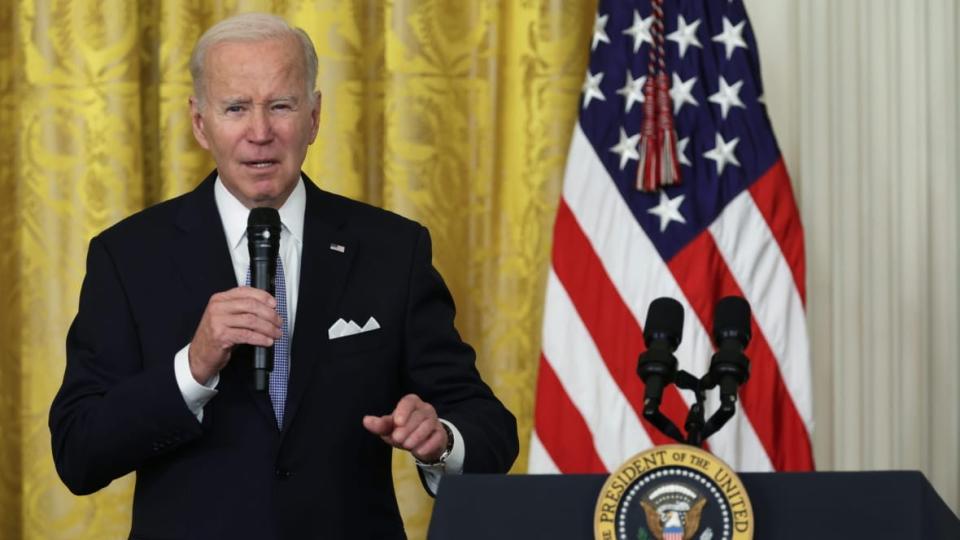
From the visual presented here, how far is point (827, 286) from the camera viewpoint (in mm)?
4723

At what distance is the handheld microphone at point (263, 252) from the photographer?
236 cm

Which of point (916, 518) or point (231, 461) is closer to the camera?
point (916, 518)

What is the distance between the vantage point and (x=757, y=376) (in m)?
4.21

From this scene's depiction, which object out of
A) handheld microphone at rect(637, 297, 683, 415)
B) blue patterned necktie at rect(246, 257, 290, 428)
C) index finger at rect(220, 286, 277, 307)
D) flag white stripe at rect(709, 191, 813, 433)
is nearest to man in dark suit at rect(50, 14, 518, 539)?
blue patterned necktie at rect(246, 257, 290, 428)

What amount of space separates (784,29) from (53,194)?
97.2 inches

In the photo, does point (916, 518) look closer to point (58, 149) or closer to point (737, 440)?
point (737, 440)

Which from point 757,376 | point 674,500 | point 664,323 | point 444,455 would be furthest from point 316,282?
point 757,376

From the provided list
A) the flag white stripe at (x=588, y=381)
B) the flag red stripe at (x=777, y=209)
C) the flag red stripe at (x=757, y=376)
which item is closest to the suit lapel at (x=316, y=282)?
the flag white stripe at (x=588, y=381)

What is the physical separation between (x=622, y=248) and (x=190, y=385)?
6.90 feet

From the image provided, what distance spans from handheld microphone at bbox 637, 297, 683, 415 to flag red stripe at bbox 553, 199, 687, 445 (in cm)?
210

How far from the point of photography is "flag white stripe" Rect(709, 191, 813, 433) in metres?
4.21

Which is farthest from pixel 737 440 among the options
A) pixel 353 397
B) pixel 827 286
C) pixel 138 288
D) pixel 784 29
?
pixel 138 288

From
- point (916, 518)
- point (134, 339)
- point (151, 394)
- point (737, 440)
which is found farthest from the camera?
A: point (737, 440)

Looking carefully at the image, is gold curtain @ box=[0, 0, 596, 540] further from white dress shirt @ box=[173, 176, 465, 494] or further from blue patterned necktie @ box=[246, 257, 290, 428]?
blue patterned necktie @ box=[246, 257, 290, 428]
